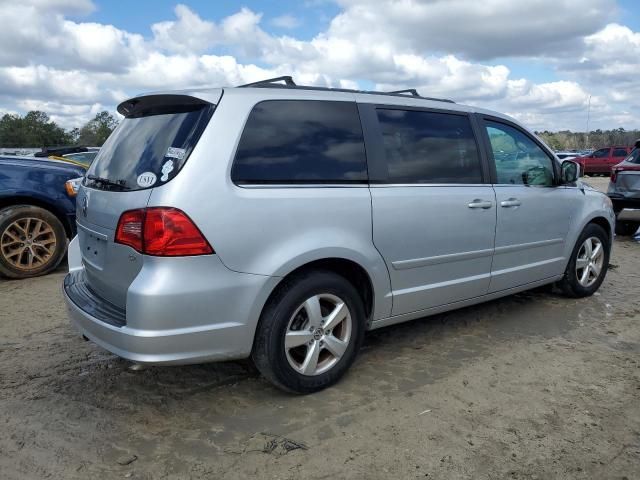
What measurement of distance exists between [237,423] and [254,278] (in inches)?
31.3

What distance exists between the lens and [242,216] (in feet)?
9.15

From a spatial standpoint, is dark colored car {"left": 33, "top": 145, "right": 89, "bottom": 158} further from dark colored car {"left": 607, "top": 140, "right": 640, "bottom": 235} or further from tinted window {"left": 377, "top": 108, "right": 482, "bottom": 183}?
dark colored car {"left": 607, "top": 140, "right": 640, "bottom": 235}

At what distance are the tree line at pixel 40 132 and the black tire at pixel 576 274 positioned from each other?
49868mm

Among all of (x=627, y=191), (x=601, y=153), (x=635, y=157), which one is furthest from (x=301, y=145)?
(x=601, y=153)

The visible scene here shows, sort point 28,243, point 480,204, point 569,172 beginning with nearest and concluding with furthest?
point 480,204 → point 569,172 → point 28,243

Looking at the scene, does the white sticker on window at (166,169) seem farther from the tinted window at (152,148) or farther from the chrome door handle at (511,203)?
the chrome door handle at (511,203)

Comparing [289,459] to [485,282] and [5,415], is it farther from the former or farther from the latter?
[485,282]

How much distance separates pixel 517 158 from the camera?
4484 millimetres

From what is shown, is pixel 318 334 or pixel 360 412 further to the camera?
pixel 318 334

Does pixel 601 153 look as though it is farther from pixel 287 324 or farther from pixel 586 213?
pixel 287 324

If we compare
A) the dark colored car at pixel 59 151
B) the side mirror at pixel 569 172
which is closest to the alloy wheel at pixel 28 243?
the side mirror at pixel 569 172

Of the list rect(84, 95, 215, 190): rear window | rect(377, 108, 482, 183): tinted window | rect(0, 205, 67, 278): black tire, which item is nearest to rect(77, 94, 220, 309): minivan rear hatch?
rect(84, 95, 215, 190): rear window

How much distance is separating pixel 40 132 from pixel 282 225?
61327 mm

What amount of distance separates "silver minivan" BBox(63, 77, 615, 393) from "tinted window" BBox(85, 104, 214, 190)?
11 mm
